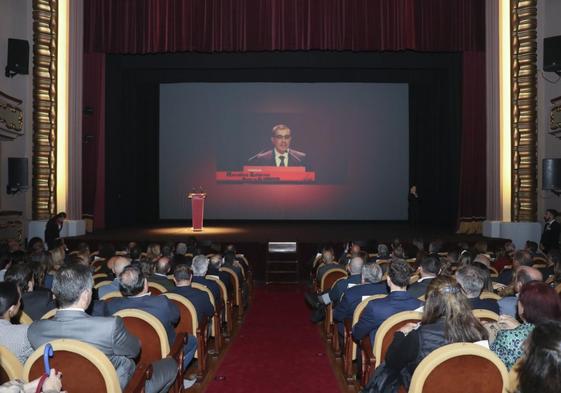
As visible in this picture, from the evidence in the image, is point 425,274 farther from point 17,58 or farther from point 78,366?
point 17,58

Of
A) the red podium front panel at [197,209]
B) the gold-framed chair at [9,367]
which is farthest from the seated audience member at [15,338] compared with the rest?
the red podium front panel at [197,209]

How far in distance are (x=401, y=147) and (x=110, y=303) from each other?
1529cm

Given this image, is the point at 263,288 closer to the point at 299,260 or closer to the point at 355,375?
the point at 299,260

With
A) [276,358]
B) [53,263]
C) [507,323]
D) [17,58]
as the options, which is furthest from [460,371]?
[17,58]

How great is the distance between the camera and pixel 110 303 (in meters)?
4.20

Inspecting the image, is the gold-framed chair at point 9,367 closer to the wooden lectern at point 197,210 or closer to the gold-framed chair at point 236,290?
the gold-framed chair at point 236,290

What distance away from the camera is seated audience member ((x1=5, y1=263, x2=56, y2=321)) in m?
4.33

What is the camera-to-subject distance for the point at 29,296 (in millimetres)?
4379

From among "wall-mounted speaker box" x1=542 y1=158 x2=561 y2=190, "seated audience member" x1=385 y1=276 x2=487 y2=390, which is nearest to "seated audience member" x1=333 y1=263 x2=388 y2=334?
"seated audience member" x1=385 y1=276 x2=487 y2=390

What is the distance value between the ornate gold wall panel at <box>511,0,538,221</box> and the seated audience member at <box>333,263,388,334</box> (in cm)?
838

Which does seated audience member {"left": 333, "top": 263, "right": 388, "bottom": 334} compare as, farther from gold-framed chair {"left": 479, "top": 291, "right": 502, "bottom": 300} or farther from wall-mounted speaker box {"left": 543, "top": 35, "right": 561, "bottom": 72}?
wall-mounted speaker box {"left": 543, "top": 35, "right": 561, "bottom": 72}

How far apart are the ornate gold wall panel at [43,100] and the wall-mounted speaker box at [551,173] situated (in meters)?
9.75

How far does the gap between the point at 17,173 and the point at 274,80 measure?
7.90 m

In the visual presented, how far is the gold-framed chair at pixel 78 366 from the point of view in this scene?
8.77 feet
